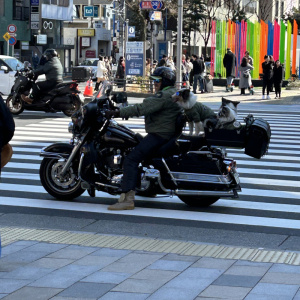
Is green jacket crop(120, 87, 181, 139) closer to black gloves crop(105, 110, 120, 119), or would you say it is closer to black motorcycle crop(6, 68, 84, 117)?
black gloves crop(105, 110, 120, 119)

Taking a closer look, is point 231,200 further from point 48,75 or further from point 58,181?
point 48,75

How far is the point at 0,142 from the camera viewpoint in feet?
19.4

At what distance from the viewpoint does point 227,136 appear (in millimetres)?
9023

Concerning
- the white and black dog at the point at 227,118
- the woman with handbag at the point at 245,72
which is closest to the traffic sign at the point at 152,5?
the woman with handbag at the point at 245,72

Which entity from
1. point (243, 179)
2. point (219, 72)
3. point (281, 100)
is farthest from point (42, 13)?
point (243, 179)

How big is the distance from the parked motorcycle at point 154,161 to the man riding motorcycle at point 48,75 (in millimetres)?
11619

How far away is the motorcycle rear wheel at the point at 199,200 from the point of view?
9.38 m

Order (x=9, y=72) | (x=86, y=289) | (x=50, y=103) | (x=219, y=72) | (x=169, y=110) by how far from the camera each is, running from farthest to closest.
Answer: (x=219, y=72) < (x=9, y=72) < (x=50, y=103) < (x=169, y=110) < (x=86, y=289)

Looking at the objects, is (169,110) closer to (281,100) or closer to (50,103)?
(50,103)

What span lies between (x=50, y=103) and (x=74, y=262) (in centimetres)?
1484

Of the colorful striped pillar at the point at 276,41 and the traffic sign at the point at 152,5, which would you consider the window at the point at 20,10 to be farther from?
the traffic sign at the point at 152,5

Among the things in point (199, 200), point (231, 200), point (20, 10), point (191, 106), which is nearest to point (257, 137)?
point (191, 106)

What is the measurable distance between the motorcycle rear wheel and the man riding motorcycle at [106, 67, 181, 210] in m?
0.73

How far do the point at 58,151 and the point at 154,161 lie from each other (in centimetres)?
122
